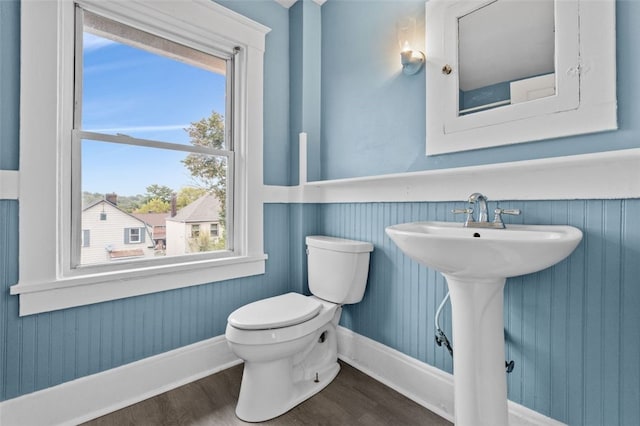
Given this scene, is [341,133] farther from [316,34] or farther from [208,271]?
[208,271]

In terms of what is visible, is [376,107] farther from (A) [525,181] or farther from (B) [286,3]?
(B) [286,3]

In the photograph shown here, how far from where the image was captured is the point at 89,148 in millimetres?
1392

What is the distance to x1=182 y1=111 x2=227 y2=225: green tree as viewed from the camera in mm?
1723

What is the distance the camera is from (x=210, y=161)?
1779 millimetres

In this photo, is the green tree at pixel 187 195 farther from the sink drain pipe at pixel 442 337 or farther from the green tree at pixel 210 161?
the sink drain pipe at pixel 442 337

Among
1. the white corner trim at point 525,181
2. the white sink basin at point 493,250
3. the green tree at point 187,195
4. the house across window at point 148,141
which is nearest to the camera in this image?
the white sink basin at point 493,250

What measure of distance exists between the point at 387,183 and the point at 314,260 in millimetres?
614

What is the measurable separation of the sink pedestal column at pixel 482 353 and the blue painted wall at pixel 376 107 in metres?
0.55

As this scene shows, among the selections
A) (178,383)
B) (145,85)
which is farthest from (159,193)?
(178,383)

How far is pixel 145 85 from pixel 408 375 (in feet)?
6.70

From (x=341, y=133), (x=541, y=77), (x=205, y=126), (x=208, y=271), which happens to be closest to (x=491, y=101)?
(x=541, y=77)

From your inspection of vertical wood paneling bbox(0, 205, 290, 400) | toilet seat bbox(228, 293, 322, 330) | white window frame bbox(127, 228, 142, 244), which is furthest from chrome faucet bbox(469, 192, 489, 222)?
white window frame bbox(127, 228, 142, 244)

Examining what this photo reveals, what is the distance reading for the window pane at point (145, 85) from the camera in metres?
1.42

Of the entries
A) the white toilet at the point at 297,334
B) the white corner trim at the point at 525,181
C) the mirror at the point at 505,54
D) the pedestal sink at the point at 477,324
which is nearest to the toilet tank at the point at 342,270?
the white toilet at the point at 297,334
